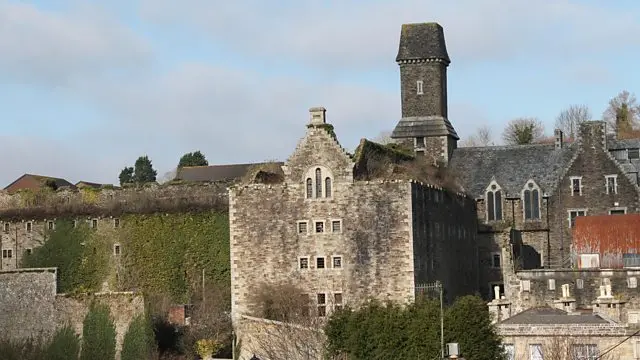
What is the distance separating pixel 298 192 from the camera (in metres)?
60.3

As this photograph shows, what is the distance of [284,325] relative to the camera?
56250 mm

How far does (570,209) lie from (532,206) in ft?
5.74

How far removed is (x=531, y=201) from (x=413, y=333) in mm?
21963

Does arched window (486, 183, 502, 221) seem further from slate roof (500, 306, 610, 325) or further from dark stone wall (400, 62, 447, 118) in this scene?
slate roof (500, 306, 610, 325)

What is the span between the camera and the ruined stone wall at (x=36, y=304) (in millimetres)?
62344

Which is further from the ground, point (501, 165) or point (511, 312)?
point (501, 165)

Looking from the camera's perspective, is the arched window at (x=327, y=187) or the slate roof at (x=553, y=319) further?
the arched window at (x=327, y=187)

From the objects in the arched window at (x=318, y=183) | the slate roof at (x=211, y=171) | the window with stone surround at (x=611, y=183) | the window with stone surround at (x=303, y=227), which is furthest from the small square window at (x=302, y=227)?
the slate roof at (x=211, y=171)

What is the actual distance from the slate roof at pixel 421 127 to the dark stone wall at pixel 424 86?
306 mm

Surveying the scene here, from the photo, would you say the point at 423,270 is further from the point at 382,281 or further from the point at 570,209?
the point at 570,209

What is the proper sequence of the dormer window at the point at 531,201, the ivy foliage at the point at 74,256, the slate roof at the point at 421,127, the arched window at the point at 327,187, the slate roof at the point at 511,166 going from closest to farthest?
the arched window at the point at 327,187 < the ivy foliage at the point at 74,256 < the dormer window at the point at 531,201 < the slate roof at the point at 511,166 < the slate roof at the point at 421,127

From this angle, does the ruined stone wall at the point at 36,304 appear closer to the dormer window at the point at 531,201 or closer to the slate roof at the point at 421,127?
the slate roof at the point at 421,127

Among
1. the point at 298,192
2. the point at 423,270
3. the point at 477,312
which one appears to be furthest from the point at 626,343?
the point at 298,192

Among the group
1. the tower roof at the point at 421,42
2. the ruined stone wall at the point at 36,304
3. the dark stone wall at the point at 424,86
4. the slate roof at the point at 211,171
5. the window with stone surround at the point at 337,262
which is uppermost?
the tower roof at the point at 421,42
